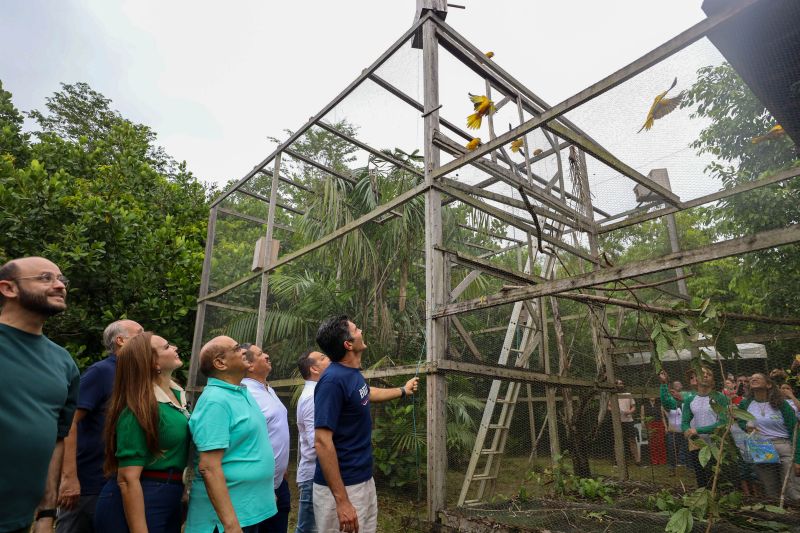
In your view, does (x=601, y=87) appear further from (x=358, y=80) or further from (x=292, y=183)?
(x=292, y=183)

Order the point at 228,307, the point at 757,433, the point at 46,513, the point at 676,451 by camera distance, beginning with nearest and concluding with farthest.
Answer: the point at 46,513, the point at 757,433, the point at 676,451, the point at 228,307

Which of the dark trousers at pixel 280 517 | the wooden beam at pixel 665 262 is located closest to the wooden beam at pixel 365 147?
the wooden beam at pixel 665 262

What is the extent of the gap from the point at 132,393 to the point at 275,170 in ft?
13.9

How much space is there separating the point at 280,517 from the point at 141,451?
1.13m

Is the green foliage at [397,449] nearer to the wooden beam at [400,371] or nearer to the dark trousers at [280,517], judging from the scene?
the wooden beam at [400,371]

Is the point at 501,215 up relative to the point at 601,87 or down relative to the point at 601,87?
down

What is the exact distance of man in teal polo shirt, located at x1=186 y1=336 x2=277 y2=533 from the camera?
6.12 ft

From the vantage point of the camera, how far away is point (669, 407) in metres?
3.58

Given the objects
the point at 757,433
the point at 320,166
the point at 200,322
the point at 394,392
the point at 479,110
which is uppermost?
the point at 320,166

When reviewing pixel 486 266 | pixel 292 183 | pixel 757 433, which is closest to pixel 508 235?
pixel 486 266

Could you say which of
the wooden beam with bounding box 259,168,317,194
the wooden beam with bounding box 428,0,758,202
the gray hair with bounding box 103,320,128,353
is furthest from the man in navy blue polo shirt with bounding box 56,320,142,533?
the wooden beam with bounding box 259,168,317,194

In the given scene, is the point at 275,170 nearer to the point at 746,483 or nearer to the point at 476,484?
the point at 476,484

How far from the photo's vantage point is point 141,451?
72.2 inches

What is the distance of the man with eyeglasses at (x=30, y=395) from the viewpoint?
4.93 ft
